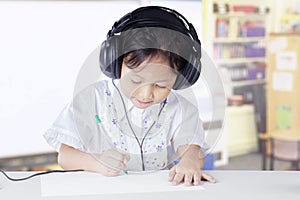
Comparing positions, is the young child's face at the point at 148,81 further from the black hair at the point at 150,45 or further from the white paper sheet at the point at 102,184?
the white paper sheet at the point at 102,184

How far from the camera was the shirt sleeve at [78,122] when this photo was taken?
2.94ft

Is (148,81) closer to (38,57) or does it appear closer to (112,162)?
(112,162)

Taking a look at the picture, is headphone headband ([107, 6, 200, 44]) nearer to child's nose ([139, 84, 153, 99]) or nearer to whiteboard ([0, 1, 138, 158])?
child's nose ([139, 84, 153, 99])

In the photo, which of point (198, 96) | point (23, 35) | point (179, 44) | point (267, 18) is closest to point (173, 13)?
point (179, 44)

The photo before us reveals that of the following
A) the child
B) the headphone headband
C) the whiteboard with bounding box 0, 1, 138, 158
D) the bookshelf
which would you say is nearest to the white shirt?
the child

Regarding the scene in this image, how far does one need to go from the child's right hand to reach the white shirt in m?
0.01

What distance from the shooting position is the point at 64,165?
0.97 m

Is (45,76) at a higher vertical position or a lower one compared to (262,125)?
higher

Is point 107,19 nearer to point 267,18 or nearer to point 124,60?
point 124,60

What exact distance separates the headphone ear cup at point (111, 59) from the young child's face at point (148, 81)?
0.07 feet

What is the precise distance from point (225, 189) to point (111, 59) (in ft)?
1.01

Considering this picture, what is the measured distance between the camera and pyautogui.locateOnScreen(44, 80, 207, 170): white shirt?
893 millimetres

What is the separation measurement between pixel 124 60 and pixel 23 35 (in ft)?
6.52

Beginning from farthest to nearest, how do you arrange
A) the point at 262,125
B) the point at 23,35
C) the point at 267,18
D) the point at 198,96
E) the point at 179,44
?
the point at 267,18
the point at 262,125
the point at 23,35
the point at 198,96
the point at 179,44
